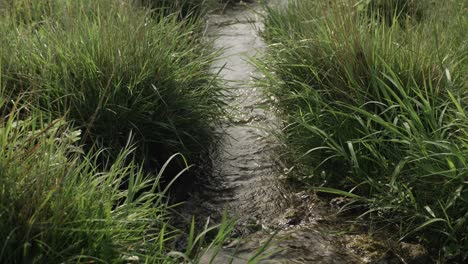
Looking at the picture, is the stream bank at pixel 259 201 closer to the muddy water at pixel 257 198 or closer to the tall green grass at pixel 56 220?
the muddy water at pixel 257 198

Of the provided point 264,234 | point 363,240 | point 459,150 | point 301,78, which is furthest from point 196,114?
point 459,150

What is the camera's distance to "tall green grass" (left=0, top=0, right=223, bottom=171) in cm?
404

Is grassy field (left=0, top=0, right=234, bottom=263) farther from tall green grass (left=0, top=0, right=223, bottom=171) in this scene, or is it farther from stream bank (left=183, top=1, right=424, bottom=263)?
stream bank (left=183, top=1, right=424, bottom=263)

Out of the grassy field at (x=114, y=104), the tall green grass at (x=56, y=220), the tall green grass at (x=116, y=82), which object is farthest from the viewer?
the tall green grass at (x=116, y=82)

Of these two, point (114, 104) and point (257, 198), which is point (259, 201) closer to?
point (257, 198)

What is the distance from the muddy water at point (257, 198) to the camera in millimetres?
3369

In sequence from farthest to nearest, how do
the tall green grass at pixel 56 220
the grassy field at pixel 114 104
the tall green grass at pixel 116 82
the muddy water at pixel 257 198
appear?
the tall green grass at pixel 116 82 → the muddy water at pixel 257 198 → the grassy field at pixel 114 104 → the tall green grass at pixel 56 220

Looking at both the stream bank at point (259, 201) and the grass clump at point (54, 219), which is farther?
the stream bank at point (259, 201)

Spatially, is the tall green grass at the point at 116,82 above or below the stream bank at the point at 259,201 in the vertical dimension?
above

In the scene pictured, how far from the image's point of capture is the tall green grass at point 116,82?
4.04m

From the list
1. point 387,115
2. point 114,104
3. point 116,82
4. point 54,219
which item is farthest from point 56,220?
point 387,115

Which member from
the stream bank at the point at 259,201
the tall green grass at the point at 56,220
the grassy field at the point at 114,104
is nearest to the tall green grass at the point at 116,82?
the grassy field at the point at 114,104

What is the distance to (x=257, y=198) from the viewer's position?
13.6 feet

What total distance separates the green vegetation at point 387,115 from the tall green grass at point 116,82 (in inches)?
22.3
